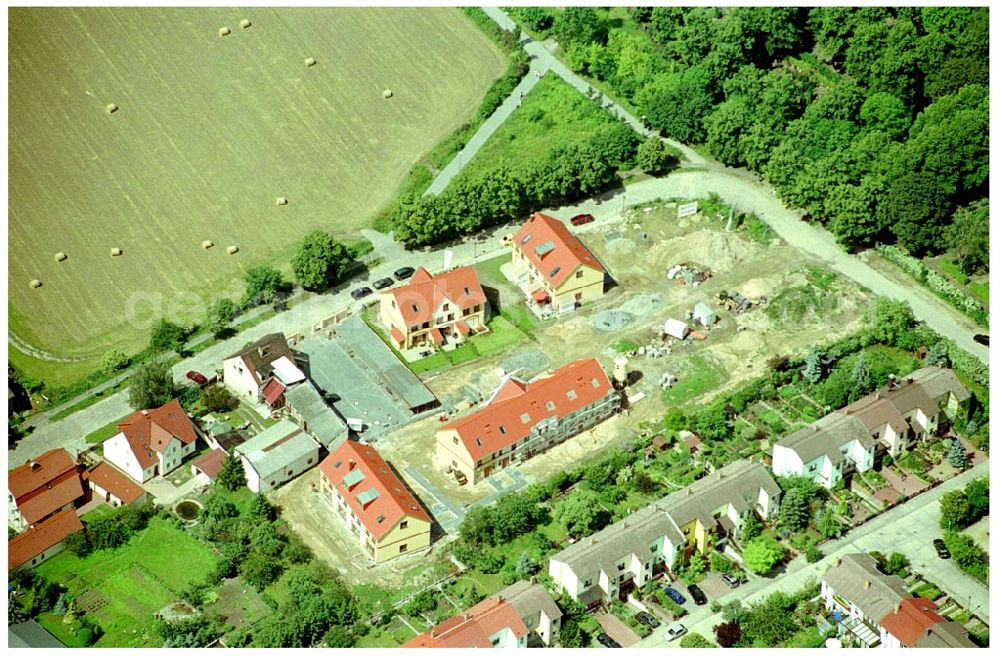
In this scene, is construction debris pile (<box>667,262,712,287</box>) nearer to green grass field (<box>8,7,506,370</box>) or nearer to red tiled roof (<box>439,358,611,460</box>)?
red tiled roof (<box>439,358,611,460</box>)

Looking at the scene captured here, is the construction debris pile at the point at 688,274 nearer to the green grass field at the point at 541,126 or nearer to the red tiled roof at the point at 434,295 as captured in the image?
the red tiled roof at the point at 434,295

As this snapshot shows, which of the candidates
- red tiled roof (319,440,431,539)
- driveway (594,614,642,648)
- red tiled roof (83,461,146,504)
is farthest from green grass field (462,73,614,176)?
driveway (594,614,642,648)

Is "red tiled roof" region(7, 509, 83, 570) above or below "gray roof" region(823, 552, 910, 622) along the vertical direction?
above

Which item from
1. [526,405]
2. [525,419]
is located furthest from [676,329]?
[525,419]

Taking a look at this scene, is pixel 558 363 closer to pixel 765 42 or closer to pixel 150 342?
pixel 150 342

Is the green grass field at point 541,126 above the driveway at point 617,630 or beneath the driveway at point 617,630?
above

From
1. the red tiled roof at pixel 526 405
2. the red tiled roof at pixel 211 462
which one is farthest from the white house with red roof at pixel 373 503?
the red tiled roof at pixel 211 462
